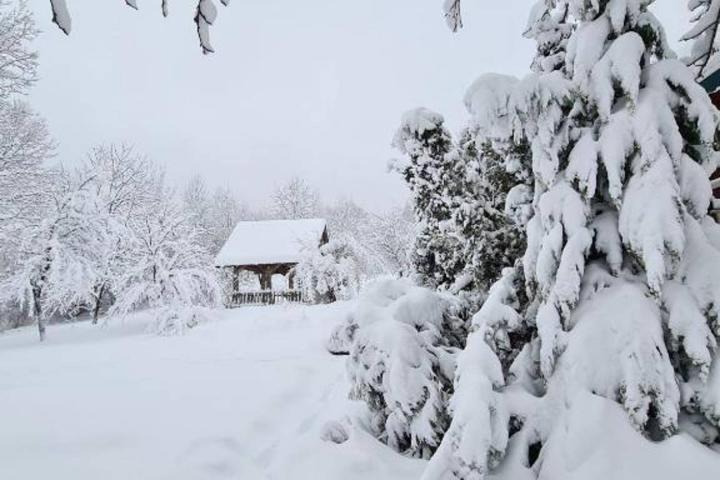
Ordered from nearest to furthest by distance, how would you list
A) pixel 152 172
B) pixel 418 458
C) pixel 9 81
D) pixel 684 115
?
pixel 684 115
pixel 418 458
pixel 9 81
pixel 152 172

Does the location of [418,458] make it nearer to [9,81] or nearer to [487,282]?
[487,282]

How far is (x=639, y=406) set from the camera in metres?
2.52

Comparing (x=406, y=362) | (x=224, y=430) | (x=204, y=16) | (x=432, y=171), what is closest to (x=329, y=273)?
(x=432, y=171)

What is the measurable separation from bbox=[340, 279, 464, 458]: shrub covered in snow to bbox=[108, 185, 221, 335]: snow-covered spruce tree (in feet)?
38.5

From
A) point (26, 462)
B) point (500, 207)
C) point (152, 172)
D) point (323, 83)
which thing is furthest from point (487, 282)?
point (323, 83)

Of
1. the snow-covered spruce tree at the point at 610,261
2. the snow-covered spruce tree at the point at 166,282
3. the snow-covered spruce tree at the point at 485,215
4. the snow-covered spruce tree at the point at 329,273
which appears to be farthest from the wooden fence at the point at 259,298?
the snow-covered spruce tree at the point at 610,261

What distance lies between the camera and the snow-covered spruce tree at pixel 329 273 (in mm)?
21562

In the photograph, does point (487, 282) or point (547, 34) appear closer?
point (547, 34)

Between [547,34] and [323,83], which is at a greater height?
[323,83]

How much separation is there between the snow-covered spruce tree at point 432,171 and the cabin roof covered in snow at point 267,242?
1781cm

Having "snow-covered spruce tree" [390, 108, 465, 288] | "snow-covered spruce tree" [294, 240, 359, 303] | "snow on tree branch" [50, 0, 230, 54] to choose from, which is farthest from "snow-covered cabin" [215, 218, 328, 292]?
"snow on tree branch" [50, 0, 230, 54]

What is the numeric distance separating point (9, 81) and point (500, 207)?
1569cm

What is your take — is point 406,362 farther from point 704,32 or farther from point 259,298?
point 259,298

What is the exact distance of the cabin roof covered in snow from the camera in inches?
1049
